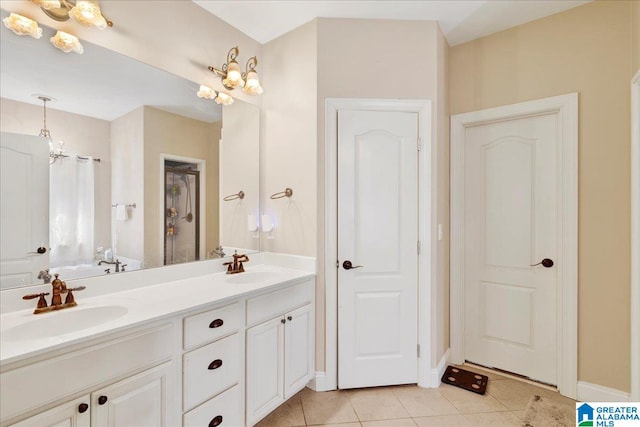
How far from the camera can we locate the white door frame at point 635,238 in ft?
5.75

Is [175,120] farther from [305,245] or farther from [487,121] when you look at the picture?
[487,121]

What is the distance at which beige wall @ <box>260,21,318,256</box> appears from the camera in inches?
85.3

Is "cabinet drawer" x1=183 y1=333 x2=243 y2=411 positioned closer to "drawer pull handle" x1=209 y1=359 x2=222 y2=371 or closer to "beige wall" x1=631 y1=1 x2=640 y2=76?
"drawer pull handle" x1=209 y1=359 x2=222 y2=371

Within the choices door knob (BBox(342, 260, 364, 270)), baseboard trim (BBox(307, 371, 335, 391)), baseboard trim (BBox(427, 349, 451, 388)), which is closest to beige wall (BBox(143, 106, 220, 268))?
door knob (BBox(342, 260, 364, 270))

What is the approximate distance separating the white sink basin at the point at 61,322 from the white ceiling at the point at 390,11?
204 centimetres

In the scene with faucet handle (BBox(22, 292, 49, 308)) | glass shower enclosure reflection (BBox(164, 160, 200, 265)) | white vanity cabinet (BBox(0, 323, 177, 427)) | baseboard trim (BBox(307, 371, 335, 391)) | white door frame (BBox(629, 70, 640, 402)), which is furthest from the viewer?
baseboard trim (BBox(307, 371, 335, 391))

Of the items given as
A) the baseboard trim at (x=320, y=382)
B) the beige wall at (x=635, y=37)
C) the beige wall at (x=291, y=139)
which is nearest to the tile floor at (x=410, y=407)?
the baseboard trim at (x=320, y=382)

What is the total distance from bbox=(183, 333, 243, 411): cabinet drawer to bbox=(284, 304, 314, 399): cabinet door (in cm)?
39

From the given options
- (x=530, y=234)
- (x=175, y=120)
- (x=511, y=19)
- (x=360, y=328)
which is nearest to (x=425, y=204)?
(x=530, y=234)

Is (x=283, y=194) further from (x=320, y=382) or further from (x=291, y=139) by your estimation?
(x=320, y=382)

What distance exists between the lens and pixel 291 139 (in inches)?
89.4

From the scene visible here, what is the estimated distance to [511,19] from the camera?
7.17 feet

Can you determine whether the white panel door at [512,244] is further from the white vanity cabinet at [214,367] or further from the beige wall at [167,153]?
the beige wall at [167,153]

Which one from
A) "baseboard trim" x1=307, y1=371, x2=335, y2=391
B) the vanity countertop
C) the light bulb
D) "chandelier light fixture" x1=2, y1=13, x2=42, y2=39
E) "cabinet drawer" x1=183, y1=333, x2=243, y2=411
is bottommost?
"baseboard trim" x1=307, y1=371, x2=335, y2=391
